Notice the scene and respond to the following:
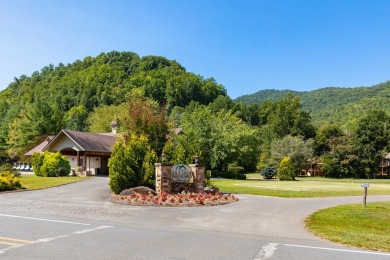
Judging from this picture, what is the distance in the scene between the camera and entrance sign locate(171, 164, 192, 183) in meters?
20.4

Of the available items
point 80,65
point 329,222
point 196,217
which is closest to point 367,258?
point 329,222

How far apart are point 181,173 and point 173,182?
637mm

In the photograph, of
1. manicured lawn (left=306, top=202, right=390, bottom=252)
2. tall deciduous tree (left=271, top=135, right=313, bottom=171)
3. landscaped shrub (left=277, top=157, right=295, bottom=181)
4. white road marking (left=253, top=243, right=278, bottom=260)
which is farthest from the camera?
tall deciduous tree (left=271, top=135, right=313, bottom=171)

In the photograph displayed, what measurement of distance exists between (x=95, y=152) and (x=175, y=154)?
23310 mm

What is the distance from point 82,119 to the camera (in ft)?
343

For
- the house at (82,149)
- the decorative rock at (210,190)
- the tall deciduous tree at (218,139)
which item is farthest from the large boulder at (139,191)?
the tall deciduous tree at (218,139)

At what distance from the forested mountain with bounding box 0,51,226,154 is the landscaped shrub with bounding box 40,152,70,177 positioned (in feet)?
187

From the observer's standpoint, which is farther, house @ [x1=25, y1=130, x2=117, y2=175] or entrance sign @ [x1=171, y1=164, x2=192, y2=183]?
house @ [x1=25, y1=130, x2=117, y2=175]

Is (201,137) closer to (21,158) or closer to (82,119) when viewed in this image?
(21,158)

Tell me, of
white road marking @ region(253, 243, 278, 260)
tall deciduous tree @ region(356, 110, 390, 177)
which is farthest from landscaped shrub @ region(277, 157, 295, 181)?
white road marking @ region(253, 243, 278, 260)

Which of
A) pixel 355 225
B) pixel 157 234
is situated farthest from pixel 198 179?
pixel 157 234

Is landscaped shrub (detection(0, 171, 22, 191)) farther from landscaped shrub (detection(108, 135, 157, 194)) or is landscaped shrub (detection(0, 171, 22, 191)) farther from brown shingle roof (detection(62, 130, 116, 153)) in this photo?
brown shingle roof (detection(62, 130, 116, 153))

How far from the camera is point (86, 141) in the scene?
43.9 m

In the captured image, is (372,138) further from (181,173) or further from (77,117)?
→ (77,117)
